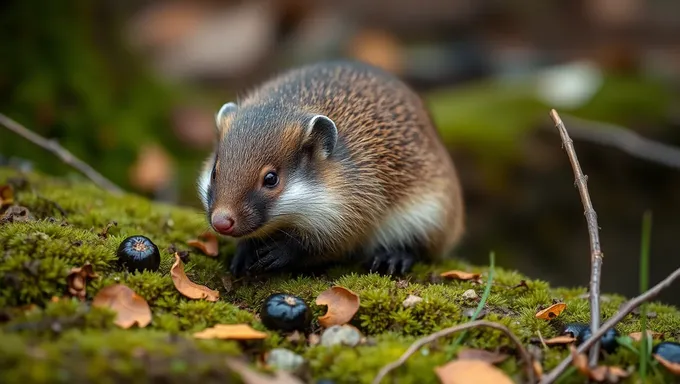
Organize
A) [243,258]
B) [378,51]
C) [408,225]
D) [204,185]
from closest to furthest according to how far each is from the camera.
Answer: [243,258]
[204,185]
[408,225]
[378,51]

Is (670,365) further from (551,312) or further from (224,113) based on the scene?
(224,113)

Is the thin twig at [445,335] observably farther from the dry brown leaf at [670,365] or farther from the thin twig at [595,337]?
the dry brown leaf at [670,365]

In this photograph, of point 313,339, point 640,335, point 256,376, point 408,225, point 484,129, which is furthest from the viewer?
point 484,129

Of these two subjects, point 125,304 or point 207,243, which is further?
point 207,243

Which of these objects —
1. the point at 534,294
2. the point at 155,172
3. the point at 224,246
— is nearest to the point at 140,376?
the point at 224,246

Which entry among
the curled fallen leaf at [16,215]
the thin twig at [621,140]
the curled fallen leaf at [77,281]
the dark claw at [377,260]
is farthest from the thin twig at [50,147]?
the thin twig at [621,140]

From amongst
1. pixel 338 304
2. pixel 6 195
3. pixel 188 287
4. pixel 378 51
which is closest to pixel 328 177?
pixel 338 304

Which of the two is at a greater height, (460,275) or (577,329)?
(577,329)
